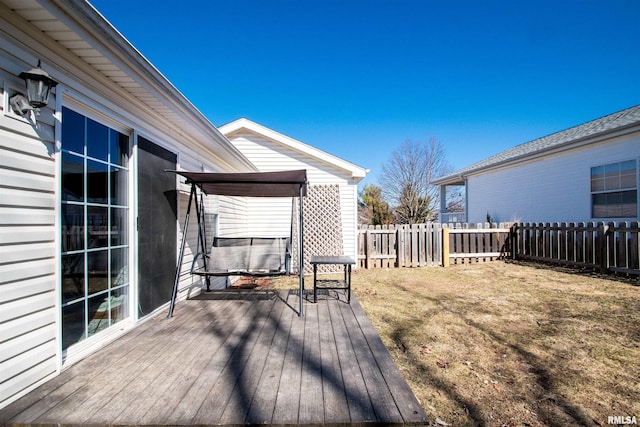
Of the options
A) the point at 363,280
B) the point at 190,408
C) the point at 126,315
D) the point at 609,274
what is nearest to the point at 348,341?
the point at 190,408

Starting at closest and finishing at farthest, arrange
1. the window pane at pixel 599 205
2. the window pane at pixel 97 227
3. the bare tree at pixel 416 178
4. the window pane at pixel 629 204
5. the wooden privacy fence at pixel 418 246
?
1. the window pane at pixel 97 227
2. the window pane at pixel 629 204
3. the window pane at pixel 599 205
4. the wooden privacy fence at pixel 418 246
5. the bare tree at pixel 416 178

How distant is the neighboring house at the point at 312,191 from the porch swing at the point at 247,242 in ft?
10.3

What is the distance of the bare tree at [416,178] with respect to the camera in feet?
65.3

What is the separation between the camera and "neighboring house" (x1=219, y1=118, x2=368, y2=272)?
8117mm

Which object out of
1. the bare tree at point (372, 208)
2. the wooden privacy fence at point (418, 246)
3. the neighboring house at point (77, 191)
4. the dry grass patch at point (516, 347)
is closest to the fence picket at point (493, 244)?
the wooden privacy fence at point (418, 246)

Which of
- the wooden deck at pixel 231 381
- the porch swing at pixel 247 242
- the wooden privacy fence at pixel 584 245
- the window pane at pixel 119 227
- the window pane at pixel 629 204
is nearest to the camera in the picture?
the wooden deck at pixel 231 381

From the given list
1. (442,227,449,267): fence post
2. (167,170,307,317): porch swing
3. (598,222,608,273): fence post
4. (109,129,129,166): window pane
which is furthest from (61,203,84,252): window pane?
(598,222,608,273): fence post

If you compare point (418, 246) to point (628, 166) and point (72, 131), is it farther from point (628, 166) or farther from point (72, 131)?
point (72, 131)

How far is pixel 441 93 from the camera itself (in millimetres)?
12844

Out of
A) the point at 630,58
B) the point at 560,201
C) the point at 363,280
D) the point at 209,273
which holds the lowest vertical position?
the point at 363,280

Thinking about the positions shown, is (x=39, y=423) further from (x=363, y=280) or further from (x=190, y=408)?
(x=363, y=280)

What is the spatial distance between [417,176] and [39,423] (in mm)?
20822

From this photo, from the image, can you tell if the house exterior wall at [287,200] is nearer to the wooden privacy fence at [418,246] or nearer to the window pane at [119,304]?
the wooden privacy fence at [418,246]

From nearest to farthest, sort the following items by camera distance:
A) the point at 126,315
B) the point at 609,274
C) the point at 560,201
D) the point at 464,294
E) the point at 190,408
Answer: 1. the point at 190,408
2. the point at 126,315
3. the point at 464,294
4. the point at 609,274
5. the point at 560,201
